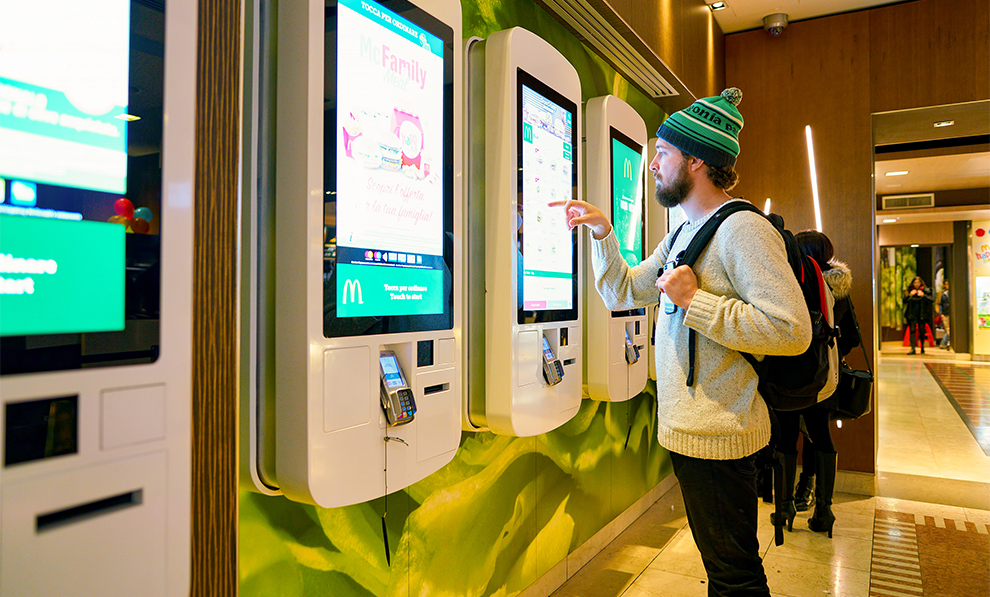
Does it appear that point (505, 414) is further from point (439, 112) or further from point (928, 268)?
point (928, 268)

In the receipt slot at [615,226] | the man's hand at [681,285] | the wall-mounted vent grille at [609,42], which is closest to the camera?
the man's hand at [681,285]

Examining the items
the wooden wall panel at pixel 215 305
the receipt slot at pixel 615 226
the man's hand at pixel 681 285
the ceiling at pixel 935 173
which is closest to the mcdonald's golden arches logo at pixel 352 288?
the wooden wall panel at pixel 215 305

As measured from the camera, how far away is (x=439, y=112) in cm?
160

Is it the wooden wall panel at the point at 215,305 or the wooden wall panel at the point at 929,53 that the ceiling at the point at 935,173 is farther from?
the wooden wall panel at the point at 215,305

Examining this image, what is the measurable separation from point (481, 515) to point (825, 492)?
7.64 ft

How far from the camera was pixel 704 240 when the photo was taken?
1.66m

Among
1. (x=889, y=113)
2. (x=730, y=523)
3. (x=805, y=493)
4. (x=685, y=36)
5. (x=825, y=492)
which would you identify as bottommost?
(x=805, y=493)

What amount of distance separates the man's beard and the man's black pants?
2.45ft

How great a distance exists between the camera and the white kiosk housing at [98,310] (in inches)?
25.0

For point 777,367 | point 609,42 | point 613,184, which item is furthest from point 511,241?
point 609,42

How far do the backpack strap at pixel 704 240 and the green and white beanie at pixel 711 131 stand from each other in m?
0.17

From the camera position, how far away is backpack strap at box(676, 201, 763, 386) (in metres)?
1.62

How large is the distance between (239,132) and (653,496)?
3679mm

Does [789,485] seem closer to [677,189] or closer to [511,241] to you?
[677,189]
